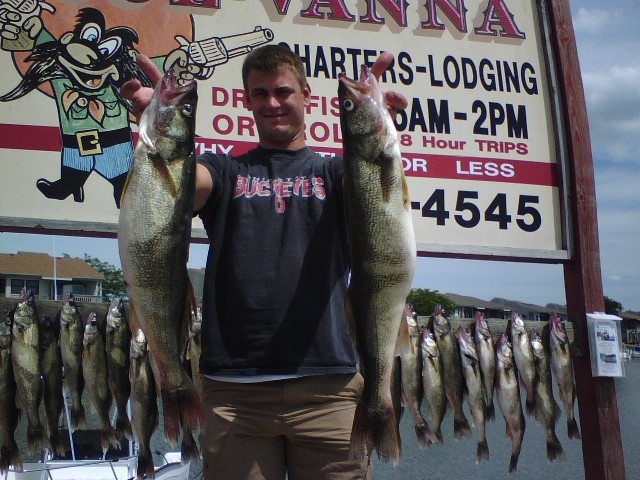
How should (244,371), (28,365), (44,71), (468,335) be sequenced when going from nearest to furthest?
(244,371) → (28,365) → (44,71) → (468,335)

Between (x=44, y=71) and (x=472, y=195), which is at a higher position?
(x=44, y=71)

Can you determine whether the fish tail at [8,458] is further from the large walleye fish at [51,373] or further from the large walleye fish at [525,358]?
the large walleye fish at [525,358]

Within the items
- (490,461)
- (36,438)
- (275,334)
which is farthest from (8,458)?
(490,461)

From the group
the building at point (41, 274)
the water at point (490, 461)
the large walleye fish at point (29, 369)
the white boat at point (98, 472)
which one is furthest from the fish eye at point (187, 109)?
the building at point (41, 274)

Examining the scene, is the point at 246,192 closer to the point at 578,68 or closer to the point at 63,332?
the point at 63,332

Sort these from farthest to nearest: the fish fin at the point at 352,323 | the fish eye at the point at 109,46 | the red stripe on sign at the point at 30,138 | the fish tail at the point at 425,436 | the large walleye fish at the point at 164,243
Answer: the fish eye at the point at 109,46 → the fish tail at the point at 425,436 → the red stripe on sign at the point at 30,138 → the fish fin at the point at 352,323 → the large walleye fish at the point at 164,243

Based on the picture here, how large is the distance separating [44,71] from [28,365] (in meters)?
1.69

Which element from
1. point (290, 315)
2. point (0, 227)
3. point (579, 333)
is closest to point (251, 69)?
point (290, 315)

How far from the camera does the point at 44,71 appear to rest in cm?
400

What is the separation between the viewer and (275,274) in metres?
2.62

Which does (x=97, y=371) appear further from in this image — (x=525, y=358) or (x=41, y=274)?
(x=41, y=274)

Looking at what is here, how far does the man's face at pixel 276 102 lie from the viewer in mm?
2867

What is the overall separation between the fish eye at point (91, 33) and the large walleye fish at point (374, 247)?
7.19 ft

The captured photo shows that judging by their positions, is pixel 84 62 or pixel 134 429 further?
pixel 84 62
